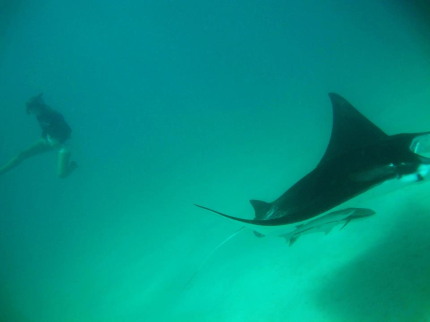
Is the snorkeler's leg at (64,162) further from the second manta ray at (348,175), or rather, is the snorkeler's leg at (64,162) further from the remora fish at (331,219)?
the remora fish at (331,219)

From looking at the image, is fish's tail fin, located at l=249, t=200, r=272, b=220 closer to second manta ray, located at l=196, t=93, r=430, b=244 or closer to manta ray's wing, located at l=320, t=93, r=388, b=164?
second manta ray, located at l=196, t=93, r=430, b=244

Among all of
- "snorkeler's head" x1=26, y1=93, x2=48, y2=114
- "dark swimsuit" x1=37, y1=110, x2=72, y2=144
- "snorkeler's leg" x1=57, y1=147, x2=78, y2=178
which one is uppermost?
"snorkeler's head" x1=26, y1=93, x2=48, y2=114

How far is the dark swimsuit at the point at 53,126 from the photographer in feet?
30.2

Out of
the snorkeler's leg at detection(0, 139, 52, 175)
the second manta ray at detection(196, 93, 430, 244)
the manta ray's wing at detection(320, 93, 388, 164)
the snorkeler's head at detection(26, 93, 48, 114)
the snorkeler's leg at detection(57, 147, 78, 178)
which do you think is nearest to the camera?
the second manta ray at detection(196, 93, 430, 244)

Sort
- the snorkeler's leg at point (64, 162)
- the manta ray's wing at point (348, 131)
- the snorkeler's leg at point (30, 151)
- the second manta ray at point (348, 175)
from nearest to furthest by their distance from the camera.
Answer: the second manta ray at point (348, 175), the manta ray's wing at point (348, 131), the snorkeler's leg at point (30, 151), the snorkeler's leg at point (64, 162)

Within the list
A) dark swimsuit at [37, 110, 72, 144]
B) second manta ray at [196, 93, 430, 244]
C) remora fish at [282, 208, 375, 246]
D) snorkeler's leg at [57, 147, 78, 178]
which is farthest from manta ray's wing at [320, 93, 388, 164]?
snorkeler's leg at [57, 147, 78, 178]

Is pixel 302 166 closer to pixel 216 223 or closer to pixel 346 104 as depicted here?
pixel 216 223

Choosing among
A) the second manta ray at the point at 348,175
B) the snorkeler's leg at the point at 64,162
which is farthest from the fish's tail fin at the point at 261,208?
the snorkeler's leg at the point at 64,162

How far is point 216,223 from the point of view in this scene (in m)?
12.0

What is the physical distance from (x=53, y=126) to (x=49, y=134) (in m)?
0.35

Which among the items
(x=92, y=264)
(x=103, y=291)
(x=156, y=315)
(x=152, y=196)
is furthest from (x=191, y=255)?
(x=152, y=196)

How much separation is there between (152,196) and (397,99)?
17134 mm

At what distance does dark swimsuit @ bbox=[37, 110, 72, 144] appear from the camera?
9.20 m

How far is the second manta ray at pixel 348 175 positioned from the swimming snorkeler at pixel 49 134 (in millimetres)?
8997
